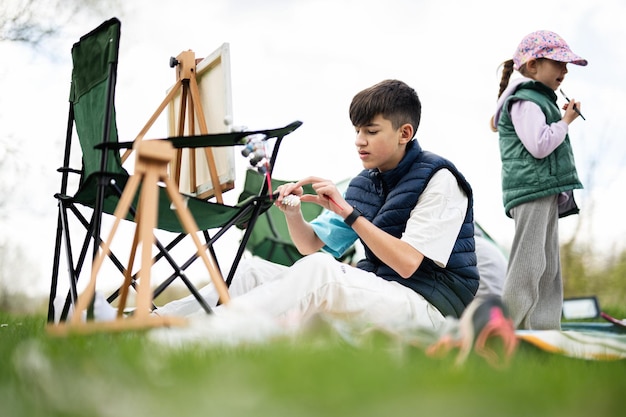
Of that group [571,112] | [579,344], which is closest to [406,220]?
[579,344]

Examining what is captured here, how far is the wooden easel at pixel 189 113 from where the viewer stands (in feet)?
8.14

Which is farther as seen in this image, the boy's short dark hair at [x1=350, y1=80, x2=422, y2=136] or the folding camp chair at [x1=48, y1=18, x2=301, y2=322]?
the boy's short dark hair at [x1=350, y1=80, x2=422, y2=136]

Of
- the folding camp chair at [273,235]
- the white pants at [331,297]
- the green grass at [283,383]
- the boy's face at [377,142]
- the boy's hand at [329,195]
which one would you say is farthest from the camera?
the folding camp chair at [273,235]

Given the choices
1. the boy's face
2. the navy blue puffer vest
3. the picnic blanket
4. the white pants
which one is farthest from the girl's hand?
the white pants

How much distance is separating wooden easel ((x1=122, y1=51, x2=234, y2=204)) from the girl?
3.74 ft

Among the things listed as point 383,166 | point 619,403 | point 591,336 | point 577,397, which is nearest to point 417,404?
point 577,397

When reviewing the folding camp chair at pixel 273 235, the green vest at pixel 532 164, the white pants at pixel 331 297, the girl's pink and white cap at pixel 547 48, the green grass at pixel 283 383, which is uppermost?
the girl's pink and white cap at pixel 547 48

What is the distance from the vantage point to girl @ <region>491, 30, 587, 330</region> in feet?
9.21

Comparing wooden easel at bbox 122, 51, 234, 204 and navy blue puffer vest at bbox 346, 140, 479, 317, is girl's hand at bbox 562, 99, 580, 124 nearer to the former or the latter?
navy blue puffer vest at bbox 346, 140, 479, 317

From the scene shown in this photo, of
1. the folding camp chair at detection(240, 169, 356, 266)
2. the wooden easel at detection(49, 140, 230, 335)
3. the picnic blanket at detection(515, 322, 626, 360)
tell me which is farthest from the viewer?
the folding camp chair at detection(240, 169, 356, 266)

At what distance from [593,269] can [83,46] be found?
3.96 meters

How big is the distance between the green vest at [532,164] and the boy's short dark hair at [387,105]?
744mm

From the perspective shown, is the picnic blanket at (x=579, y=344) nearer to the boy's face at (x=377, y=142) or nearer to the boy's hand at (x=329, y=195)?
the boy's hand at (x=329, y=195)

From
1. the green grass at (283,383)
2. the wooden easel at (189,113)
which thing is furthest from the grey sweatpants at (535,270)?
the green grass at (283,383)
